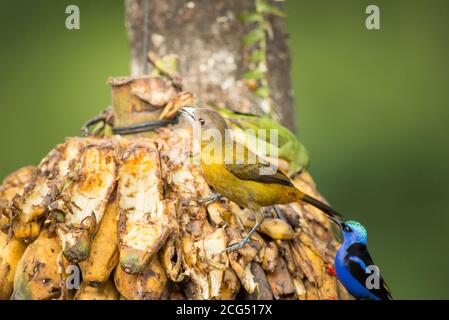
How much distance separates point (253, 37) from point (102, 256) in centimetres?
142

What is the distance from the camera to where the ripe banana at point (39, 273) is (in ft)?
6.68

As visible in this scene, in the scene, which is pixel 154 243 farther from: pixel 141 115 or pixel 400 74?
pixel 400 74

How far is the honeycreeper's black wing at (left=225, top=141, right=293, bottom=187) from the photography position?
7.61ft

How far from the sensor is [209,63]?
3.13 metres

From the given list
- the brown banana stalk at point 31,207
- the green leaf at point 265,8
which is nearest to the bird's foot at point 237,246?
the brown banana stalk at point 31,207

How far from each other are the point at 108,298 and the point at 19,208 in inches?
15.2

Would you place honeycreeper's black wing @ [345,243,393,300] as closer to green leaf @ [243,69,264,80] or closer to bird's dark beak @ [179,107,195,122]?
bird's dark beak @ [179,107,195,122]

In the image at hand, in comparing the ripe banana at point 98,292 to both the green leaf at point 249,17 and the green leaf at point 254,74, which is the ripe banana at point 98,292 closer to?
the green leaf at point 254,74

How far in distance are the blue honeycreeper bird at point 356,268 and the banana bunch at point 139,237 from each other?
109mm

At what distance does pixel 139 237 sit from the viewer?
2.00 meters

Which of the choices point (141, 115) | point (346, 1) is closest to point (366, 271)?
point (141, 115)

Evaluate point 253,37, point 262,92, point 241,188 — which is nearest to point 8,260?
point 241,188

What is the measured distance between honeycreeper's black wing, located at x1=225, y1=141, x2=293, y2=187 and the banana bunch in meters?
0.11
